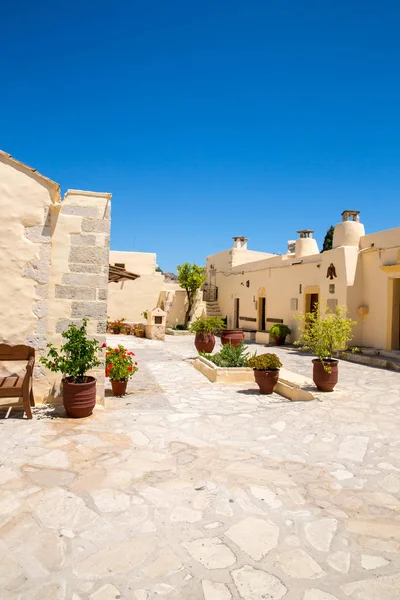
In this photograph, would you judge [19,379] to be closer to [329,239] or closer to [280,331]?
[280,331]

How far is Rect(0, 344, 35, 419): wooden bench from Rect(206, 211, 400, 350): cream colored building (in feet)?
20.5

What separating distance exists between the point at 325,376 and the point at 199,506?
201 inches

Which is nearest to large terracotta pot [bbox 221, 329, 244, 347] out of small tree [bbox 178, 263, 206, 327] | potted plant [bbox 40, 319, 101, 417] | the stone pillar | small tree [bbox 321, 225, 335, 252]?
the stone pillar

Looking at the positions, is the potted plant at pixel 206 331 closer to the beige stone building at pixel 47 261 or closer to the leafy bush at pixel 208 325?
the leafy bush at pixel 208 325

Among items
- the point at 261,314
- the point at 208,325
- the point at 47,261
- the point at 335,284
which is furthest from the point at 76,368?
the point at 261,314

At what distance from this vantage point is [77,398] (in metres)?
5.57

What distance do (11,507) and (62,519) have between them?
1.50ft

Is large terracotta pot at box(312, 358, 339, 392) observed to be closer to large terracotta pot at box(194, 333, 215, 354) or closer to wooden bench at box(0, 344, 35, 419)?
large terracotta pot at box(194, 333, 215, 354)

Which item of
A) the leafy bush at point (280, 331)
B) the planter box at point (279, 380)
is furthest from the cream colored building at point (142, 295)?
the planter box at point (279, 380)

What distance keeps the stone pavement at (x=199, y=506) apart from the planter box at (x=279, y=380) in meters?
1.24

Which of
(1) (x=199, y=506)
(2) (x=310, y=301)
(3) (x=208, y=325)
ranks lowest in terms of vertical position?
(1) (x=199, y=506)

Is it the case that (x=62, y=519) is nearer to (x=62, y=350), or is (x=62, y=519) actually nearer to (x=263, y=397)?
(x=62, y=350)

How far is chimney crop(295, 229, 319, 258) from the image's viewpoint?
718 inches

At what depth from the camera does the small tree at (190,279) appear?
79.8ft
